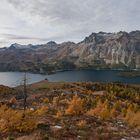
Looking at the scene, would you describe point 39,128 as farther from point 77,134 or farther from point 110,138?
point 110,138

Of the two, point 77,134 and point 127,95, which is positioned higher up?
point 77,134

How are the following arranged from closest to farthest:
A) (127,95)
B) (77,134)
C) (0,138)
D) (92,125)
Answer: (0,138)
(77,134)
(92,125)
(127,95)

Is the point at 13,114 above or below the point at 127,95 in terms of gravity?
above

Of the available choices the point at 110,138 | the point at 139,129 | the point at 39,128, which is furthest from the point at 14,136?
the point at 139,129

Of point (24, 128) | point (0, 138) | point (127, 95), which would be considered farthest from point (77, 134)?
point (127, 95)

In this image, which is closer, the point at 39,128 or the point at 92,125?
the point at 39,128

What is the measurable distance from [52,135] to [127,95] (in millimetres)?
84997

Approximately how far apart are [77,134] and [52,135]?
141 cm

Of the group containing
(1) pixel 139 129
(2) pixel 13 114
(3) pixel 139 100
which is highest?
(2) pixel 13 114

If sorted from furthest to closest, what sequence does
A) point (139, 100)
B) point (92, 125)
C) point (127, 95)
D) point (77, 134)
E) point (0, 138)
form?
point (127, 95) → point (139, 100) → point (92, 125) → point (77, 134) → point (0, 138)

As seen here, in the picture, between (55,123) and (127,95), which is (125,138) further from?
(127,95)

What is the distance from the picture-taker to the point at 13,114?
16531 millimetres

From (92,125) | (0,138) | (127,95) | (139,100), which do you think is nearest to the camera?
(0,138)

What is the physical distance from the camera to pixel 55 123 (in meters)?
18.4
